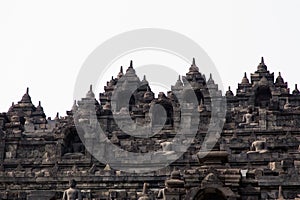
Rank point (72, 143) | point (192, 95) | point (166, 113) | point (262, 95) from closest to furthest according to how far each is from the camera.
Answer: point (72, 143) → point (166, 113) → point (192, 95) → point (262, 95)

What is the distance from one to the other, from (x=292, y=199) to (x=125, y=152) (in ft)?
55.1

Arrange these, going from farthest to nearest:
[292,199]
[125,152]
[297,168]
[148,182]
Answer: [125,152], [148,182], [297,168], [292,199]

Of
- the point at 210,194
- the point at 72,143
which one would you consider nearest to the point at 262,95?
the point at 72,143

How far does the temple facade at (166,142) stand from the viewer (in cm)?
3069

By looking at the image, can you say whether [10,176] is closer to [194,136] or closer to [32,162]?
[32,162]

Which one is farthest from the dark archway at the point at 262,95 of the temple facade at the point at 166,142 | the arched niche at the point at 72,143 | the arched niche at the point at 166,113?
the arched niche at the point at 72,143

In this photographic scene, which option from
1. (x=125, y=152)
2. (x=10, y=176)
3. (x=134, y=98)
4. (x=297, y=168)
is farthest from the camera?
(x=134, y=98)

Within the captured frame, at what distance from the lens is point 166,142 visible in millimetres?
44562

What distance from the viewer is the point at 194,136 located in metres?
45.7

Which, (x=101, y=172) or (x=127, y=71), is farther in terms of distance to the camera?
(x=127, y=71)

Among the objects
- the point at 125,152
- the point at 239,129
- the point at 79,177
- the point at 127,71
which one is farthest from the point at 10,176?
the point at 127,71

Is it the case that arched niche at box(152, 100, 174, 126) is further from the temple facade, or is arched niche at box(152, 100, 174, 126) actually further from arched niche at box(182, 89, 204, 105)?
arched niche at box(182, 89, 204, 105)

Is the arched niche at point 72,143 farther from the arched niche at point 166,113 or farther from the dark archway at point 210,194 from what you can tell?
the dark archway at point 210,194

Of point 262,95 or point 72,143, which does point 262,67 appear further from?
point 72,143
